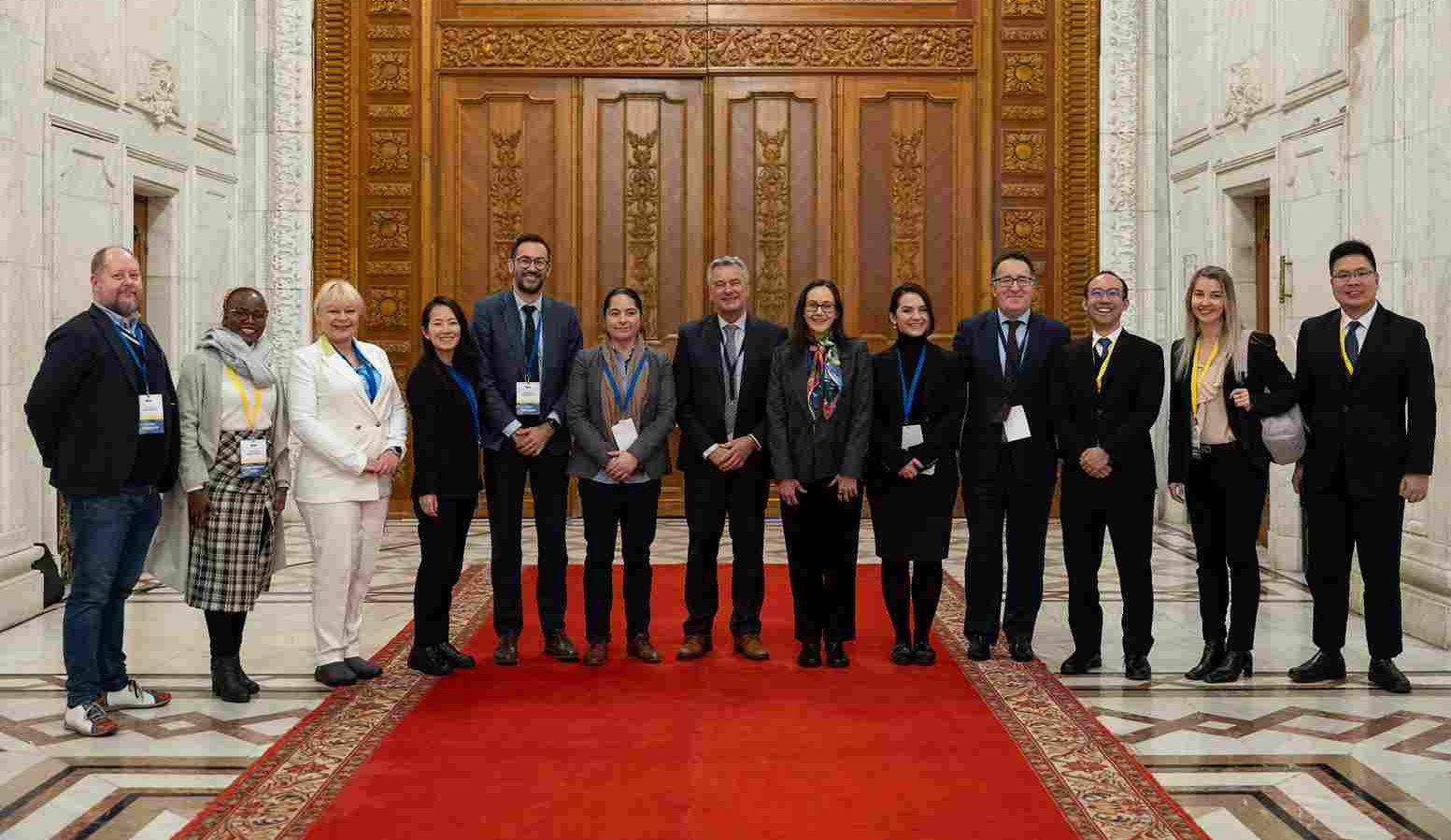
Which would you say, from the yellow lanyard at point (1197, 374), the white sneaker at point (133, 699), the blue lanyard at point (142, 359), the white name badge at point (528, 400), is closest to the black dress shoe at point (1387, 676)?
the yellow lanyard at point (1197, 374)

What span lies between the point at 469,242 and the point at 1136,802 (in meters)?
7.26

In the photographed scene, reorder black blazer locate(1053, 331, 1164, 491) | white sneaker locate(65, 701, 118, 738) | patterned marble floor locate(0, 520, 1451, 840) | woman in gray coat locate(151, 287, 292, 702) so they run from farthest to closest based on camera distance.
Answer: black blazer locate(1053, 331, 1164, 491) → woman in gray coat locate(151, 287, 292, 702) → white sneaker locate(65, 701, 118, 738) → patterned marble floor locate(0, 520, 1451, 840)

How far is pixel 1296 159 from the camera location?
7.27m

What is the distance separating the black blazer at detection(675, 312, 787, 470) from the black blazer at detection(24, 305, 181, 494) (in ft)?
6.39

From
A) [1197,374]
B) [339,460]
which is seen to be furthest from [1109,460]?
[339,460]

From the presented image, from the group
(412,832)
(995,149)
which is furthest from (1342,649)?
(995,149)

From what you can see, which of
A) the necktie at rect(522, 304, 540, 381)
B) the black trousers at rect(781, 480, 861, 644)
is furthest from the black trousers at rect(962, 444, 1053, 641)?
the necktie at rect(522, 304, 540, 381)

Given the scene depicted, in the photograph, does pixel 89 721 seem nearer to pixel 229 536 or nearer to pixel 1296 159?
pixel 229 536

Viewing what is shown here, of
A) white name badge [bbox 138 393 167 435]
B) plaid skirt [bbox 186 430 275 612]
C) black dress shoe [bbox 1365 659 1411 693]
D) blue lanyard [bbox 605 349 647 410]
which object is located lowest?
black dress shoe [bbox 1365 659 1411 693]

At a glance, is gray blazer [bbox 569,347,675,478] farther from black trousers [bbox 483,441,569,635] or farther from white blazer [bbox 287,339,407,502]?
white blazer [bbox 287,339,407,502]

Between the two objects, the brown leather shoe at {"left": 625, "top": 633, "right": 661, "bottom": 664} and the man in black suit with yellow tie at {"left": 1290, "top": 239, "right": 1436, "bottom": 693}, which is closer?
the man in black suit with yellow tie at {"left": 1290, "top": 239, "right": 1436, "bottom": 693}

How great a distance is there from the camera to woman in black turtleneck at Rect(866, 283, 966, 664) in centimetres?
500

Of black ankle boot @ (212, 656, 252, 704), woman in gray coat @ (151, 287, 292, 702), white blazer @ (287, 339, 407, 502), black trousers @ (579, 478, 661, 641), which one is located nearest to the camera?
woman in gray coat @ (151, 287, 292, 702)

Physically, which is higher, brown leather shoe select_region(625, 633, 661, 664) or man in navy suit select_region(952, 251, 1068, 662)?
man in navy suit select_region(952, 251, 1068, 662)
